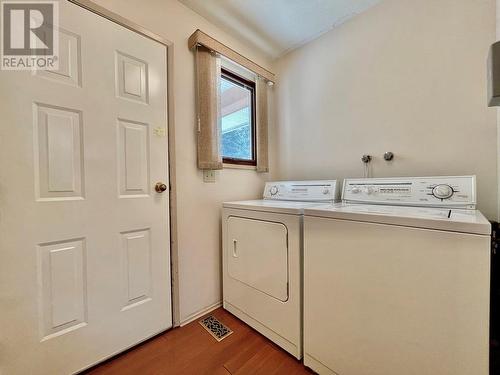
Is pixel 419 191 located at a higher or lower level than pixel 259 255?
higher

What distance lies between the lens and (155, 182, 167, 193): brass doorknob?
1.38 meters

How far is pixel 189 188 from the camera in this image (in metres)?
1.56

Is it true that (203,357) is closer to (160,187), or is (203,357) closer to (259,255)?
(259,255)

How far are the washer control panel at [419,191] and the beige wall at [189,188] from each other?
1081 mm

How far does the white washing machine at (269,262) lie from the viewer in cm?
120

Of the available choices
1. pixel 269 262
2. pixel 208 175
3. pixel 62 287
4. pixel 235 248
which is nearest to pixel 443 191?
pixel 269 262

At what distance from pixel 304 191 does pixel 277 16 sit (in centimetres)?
141

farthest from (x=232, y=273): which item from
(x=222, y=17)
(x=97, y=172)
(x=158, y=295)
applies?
(x=222, y=17)

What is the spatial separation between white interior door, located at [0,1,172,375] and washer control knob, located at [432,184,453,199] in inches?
63.7

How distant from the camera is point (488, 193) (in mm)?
1165

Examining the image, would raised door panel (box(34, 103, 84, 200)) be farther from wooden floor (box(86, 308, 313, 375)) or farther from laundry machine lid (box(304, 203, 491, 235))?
laundry machine lid (box(304, 203, 491, 235))

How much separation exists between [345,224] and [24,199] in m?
1.50

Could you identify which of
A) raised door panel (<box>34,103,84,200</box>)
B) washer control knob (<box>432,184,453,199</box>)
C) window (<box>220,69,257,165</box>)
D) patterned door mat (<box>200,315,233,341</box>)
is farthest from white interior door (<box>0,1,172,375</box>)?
washer control knob (<box>432,184,453,199</box>)

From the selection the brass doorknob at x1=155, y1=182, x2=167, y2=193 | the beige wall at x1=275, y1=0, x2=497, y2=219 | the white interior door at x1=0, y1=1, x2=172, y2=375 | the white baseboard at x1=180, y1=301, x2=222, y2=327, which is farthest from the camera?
the white baseboard at x1=180, y1=301, x2=222, y2=327
